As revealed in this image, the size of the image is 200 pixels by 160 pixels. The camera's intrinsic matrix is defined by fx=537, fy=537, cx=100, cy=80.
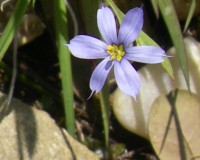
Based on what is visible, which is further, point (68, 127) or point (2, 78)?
point (2, 78)

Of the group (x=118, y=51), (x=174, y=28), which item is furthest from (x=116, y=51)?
(x=174, y=28)

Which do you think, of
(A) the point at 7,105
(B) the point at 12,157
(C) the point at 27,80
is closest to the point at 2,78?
(C) the point at 27,80

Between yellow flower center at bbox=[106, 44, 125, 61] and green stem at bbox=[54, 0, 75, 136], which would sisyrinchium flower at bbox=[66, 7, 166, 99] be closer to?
yellow flower center at bbox=[106, 44, 125, 61]

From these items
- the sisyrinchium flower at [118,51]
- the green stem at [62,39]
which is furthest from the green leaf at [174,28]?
the green stem at [62,39]

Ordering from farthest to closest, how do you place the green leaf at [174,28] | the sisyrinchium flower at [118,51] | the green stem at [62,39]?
the green stem at [62,39]
the green leaf at [174,28]
the sisyrinchium flower at [118,51]

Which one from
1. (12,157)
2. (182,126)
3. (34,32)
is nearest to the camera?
(12,157)

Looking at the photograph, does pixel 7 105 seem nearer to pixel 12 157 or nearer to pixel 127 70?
pixel 12 157

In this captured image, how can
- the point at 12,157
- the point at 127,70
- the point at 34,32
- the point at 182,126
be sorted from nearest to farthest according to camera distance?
1. the point at 127,70
2. the point at 12,157
3. the point at 182,126
4. the point at 34,32

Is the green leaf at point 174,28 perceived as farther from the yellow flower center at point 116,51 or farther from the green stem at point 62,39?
Result: the green stem at point 62,39

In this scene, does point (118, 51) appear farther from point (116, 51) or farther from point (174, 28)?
point (174, 28)
